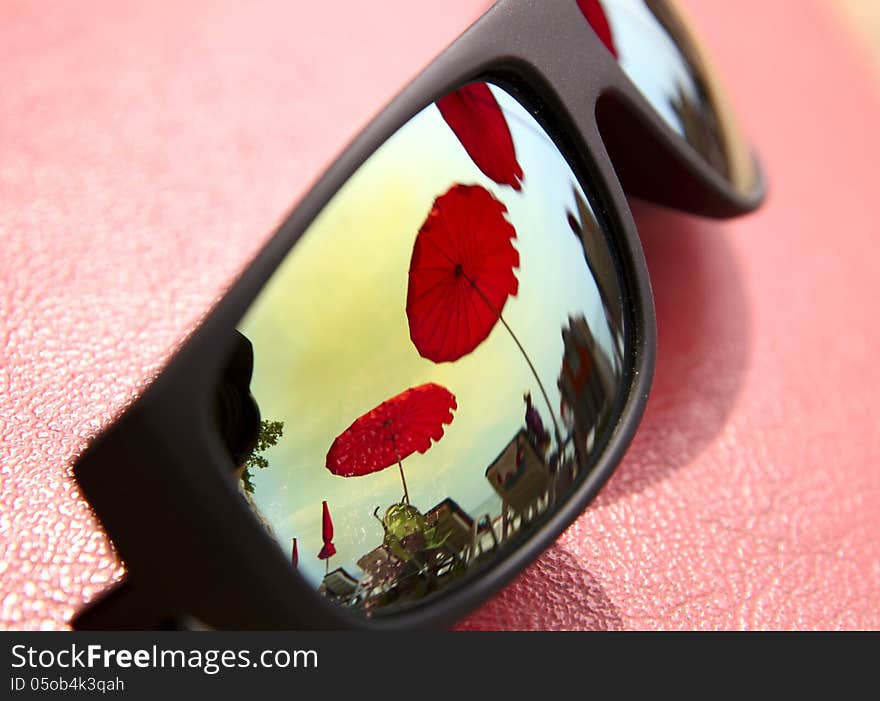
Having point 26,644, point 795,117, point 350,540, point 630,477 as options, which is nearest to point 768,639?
point 630,477

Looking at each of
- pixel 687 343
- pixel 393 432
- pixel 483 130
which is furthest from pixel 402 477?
pixel 687 343

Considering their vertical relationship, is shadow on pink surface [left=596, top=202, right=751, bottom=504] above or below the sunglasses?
below

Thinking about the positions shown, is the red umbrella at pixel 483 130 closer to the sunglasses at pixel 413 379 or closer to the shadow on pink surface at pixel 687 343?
the sunglasses at pixel 413 379

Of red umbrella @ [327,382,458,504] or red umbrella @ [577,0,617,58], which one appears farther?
red umbrella @ [577,0,617,58]

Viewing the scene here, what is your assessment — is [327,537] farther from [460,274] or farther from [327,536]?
[460,274]

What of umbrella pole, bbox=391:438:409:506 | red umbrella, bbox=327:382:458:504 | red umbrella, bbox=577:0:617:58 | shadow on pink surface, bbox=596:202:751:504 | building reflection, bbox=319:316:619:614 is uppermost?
red umbrella, bbox=577:0:617:58

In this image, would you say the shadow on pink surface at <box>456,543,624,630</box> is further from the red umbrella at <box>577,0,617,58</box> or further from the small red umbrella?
the red umbrella at <box>577,0,617,58</box>

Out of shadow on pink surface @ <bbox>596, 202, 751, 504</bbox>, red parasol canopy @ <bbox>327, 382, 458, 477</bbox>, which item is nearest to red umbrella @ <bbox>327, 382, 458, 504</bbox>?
red parasol canopy @ <bbox>327, 382, 458, 477</bbox>
